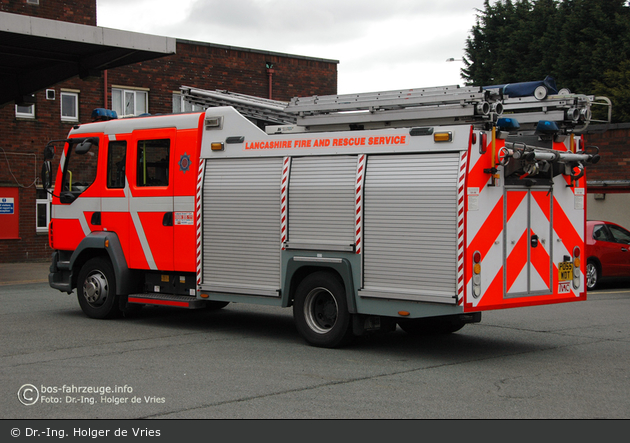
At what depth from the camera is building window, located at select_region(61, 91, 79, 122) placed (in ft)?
84.0

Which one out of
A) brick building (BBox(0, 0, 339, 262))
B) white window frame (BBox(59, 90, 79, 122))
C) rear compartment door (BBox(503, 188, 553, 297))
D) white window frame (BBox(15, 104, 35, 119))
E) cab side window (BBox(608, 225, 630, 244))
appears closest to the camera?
rear compartment door (BBox(503, 188, 553, 297))

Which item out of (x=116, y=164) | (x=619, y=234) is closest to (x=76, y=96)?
(x=116, y=164)

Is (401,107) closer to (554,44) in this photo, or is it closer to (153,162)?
(153,162)

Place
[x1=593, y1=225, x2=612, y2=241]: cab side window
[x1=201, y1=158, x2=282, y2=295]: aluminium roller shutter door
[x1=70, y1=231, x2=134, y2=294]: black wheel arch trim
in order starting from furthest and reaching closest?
[x1=593, y1=225, x2=612, y2=241]: cab side window → [x1=70, y1=231, x2=134, y2=294]: black wheel arch trim → [x1=201, y1=158, x2=282, y2=295]: aluminium roller shutter door

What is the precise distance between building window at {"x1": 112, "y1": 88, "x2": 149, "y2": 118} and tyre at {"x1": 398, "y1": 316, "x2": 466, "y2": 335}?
18.2 metres

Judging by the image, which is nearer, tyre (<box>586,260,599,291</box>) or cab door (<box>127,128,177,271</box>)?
cab door (<box>127,128,177,271</box>)

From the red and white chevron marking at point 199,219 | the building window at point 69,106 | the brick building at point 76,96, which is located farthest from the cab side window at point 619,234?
the building window at point 69,106

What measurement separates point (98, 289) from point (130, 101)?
1635 centimetres

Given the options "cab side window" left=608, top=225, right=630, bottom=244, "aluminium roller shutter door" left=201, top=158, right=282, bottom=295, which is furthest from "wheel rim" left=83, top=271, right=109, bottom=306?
"cab side window" left=608, top=225, right=630, bottom=244

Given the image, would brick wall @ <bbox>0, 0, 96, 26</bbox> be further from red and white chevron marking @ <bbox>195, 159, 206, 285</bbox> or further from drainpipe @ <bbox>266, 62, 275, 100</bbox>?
red and white chevron marking @ <bbox>195, 159, 206, 285</bbox>

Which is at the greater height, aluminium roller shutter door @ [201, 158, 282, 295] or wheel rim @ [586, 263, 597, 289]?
aluminium roller shutter door @ [201, 158, 282, 295]

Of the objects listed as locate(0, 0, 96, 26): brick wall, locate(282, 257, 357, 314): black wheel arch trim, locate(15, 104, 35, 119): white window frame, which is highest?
locate(0, 0, 96, 26): brick wall

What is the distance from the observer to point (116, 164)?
11656 millimetres

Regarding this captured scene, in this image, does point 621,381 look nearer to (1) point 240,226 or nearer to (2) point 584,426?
A: (2) point 584,426
